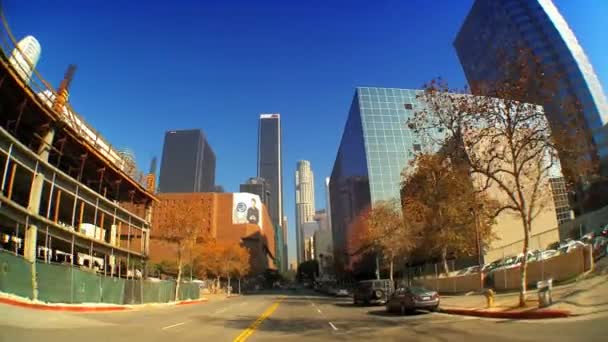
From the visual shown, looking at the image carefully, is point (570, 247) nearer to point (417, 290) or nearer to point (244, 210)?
point (417, 290)

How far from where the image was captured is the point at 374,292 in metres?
32.6

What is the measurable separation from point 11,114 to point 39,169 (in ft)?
12.1

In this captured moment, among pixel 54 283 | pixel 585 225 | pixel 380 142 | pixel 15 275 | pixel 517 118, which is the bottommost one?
pixel 54 283

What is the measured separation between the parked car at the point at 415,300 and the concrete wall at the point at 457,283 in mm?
12596

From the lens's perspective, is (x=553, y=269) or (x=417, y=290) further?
(x=553, y=269)

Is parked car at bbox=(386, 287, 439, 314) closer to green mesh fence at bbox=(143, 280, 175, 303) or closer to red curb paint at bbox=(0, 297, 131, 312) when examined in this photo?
red curb paint at bbox=(0, 297, 131, 312)

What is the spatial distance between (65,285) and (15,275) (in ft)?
15.8

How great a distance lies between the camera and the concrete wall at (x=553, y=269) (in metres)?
22.4

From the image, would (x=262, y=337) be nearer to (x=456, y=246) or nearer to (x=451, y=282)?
(x=451, y=282)

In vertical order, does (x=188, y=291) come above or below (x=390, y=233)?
below

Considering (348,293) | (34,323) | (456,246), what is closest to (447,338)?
(34,323)

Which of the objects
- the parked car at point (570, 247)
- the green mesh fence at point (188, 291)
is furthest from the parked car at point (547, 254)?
the green mesh fence at point (188, 291)

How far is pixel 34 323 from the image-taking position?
13.9 m

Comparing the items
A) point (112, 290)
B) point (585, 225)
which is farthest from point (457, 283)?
point (112, 290)
